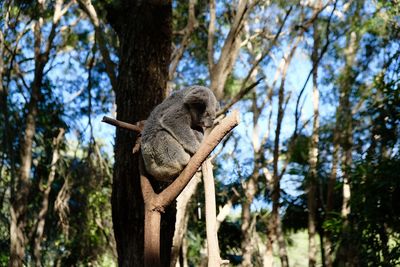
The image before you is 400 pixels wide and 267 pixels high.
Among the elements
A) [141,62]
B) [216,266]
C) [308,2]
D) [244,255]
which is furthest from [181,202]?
[308,2]

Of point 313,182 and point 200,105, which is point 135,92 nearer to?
point 200,105

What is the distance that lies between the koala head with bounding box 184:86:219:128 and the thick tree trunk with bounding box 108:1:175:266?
0.61 metres

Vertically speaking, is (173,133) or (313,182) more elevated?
(313,182)

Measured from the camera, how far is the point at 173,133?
3723 millimetres

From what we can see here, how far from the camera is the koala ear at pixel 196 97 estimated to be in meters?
3.76

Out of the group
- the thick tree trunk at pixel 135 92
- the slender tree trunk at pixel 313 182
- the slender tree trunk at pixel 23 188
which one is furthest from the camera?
the slender tree trunk at pixel 313 182

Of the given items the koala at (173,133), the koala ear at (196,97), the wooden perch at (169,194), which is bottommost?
the wooden perch at (169,194)

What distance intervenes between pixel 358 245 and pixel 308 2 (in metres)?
6.56

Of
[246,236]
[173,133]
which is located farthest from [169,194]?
[246,236]

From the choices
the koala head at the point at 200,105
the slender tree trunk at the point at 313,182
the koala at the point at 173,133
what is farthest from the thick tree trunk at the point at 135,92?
the slender tree trunk at the point at 313,182

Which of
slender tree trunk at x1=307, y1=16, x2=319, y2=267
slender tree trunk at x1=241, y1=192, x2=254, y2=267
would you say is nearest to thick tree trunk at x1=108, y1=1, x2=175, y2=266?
slender tree trunk at x1=307, y1=16, x2=319, y2=267

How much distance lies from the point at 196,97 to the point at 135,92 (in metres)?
0.82

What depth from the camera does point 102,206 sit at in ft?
41.3

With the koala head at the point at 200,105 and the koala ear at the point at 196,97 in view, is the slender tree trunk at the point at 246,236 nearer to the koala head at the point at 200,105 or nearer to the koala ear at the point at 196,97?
the koala head at the point at 200,105
